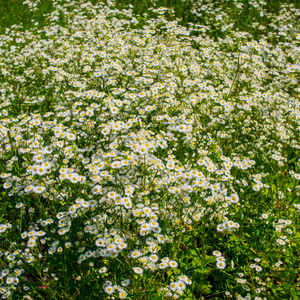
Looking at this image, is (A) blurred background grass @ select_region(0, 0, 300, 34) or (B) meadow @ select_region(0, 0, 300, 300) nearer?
(B) meadow @ select_region(0, 0, 300, 300)

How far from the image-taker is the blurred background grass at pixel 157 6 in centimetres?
805

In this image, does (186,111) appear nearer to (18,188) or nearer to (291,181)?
(291,181)

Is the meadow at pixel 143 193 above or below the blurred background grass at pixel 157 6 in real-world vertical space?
below

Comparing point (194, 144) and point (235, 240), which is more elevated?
point (194, 144)

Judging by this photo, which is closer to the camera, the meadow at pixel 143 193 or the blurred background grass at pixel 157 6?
the meadow at pixel 143 193

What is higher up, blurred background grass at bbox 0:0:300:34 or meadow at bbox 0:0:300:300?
blurred background grass at bbox 0:0:300:34

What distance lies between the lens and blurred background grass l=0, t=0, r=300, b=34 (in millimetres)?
8055

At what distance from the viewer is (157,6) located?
8.48 metres

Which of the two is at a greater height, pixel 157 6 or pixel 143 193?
pixel 157 6

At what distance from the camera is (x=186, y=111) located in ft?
12.4

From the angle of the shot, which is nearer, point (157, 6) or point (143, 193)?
point (143, 193)

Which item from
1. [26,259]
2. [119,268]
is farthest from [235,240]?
[26,259]

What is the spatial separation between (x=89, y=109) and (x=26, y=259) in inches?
65.6

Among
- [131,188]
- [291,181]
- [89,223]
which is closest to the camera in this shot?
[131,188]
